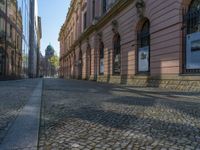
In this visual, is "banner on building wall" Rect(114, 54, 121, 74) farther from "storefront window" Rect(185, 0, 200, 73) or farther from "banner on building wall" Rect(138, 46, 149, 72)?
"storefront window" Rect(185, 0, 200, 73)

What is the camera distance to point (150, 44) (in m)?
16.2

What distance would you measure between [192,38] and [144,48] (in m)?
5.15

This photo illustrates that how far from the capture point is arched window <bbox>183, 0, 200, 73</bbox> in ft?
39.1

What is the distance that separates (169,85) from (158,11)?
392 centimetres

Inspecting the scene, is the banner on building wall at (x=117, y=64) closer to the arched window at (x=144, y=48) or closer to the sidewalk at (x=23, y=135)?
the arched window at (x=144, y=48)

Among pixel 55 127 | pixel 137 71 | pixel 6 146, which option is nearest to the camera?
pixel 6 146

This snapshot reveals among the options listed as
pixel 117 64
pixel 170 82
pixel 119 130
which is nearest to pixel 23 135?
pixel 119 130

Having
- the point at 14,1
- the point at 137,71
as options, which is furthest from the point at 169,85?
the point at 14,1

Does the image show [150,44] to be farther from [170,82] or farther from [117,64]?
[117,64]

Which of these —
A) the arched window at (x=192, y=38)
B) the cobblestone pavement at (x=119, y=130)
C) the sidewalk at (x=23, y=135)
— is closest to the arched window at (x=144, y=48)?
the arched window at (x=192, y=38)

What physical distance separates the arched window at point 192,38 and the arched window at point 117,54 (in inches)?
373

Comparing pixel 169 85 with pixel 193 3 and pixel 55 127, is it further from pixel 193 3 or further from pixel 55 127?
pixel 55 127

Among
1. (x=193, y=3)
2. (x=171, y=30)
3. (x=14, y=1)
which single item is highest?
(x=14, y=1)

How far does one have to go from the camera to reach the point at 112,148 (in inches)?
122
